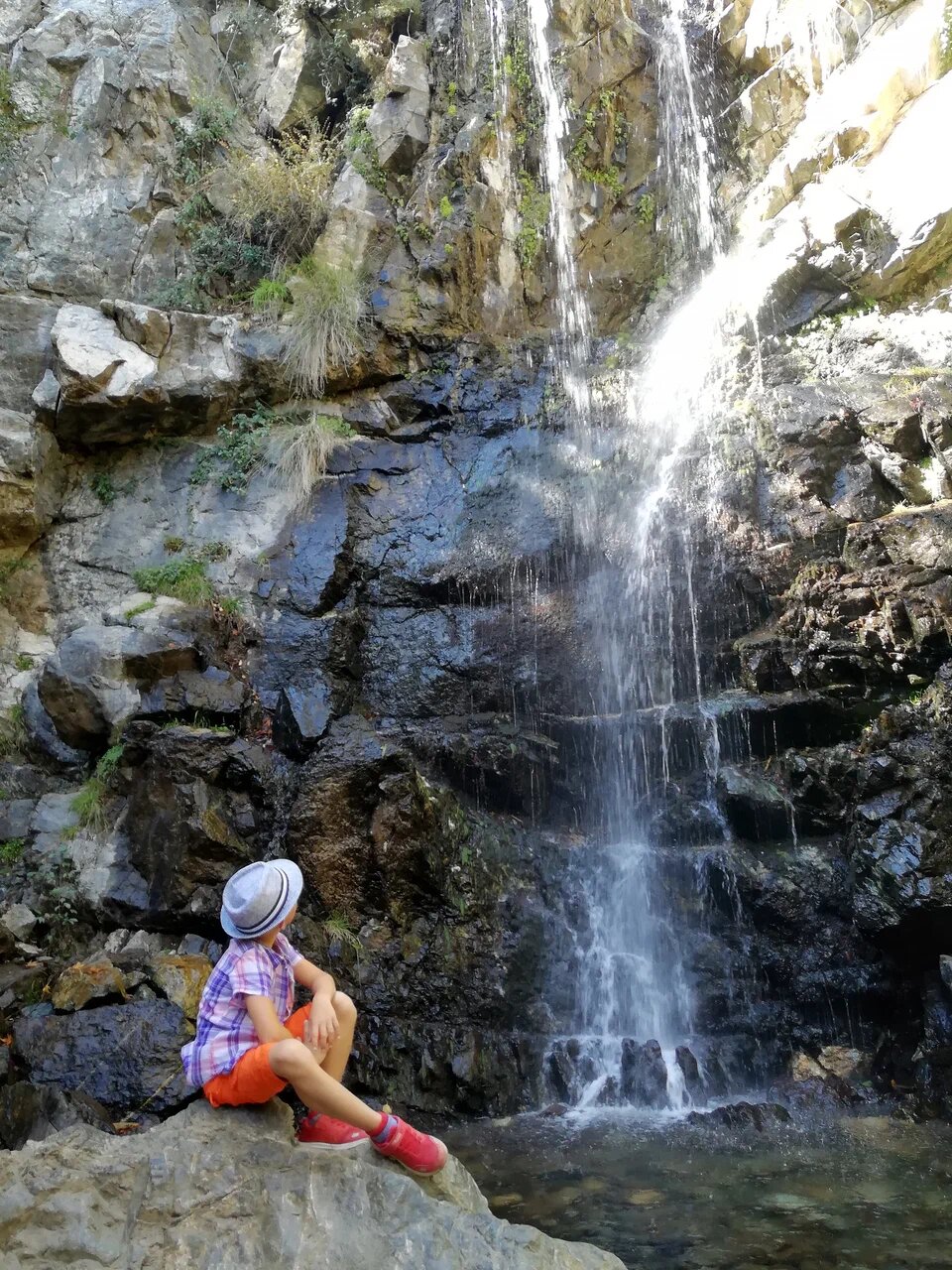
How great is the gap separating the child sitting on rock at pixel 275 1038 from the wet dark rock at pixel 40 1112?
1.66m

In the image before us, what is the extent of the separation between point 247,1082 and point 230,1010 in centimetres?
23

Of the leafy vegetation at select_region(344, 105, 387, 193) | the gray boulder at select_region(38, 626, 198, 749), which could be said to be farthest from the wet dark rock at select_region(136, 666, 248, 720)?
the leafy vegetation at select_region(344, 105, 387, 193)

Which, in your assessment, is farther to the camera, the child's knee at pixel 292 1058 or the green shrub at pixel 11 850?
the green shrub at pixel 11 850

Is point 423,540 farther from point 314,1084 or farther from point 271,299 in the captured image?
point 314,1084

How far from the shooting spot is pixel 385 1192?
8.08 ft

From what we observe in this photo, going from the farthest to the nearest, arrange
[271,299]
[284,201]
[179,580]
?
[284,201] < [271,299] < [179,580]

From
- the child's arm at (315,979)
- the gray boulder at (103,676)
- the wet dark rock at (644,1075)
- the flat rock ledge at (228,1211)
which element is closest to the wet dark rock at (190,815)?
the gray boulder at (103,676)

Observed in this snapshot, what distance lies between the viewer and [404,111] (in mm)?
10758

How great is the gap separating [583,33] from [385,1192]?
12.6 metres

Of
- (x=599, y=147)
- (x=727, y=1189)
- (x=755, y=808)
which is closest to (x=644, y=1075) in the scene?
(x=727, y=1189)

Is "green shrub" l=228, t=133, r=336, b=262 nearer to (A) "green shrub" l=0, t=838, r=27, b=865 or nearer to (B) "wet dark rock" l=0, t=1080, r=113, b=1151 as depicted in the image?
(A) "green shrub" l=0, t=838, r=27, b=865

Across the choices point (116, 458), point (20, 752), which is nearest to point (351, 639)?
point (20, 752)

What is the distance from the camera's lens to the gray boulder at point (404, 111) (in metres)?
10.6

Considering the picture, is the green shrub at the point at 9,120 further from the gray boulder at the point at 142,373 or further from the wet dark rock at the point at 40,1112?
the wet dark rock at the point at 40,1112
